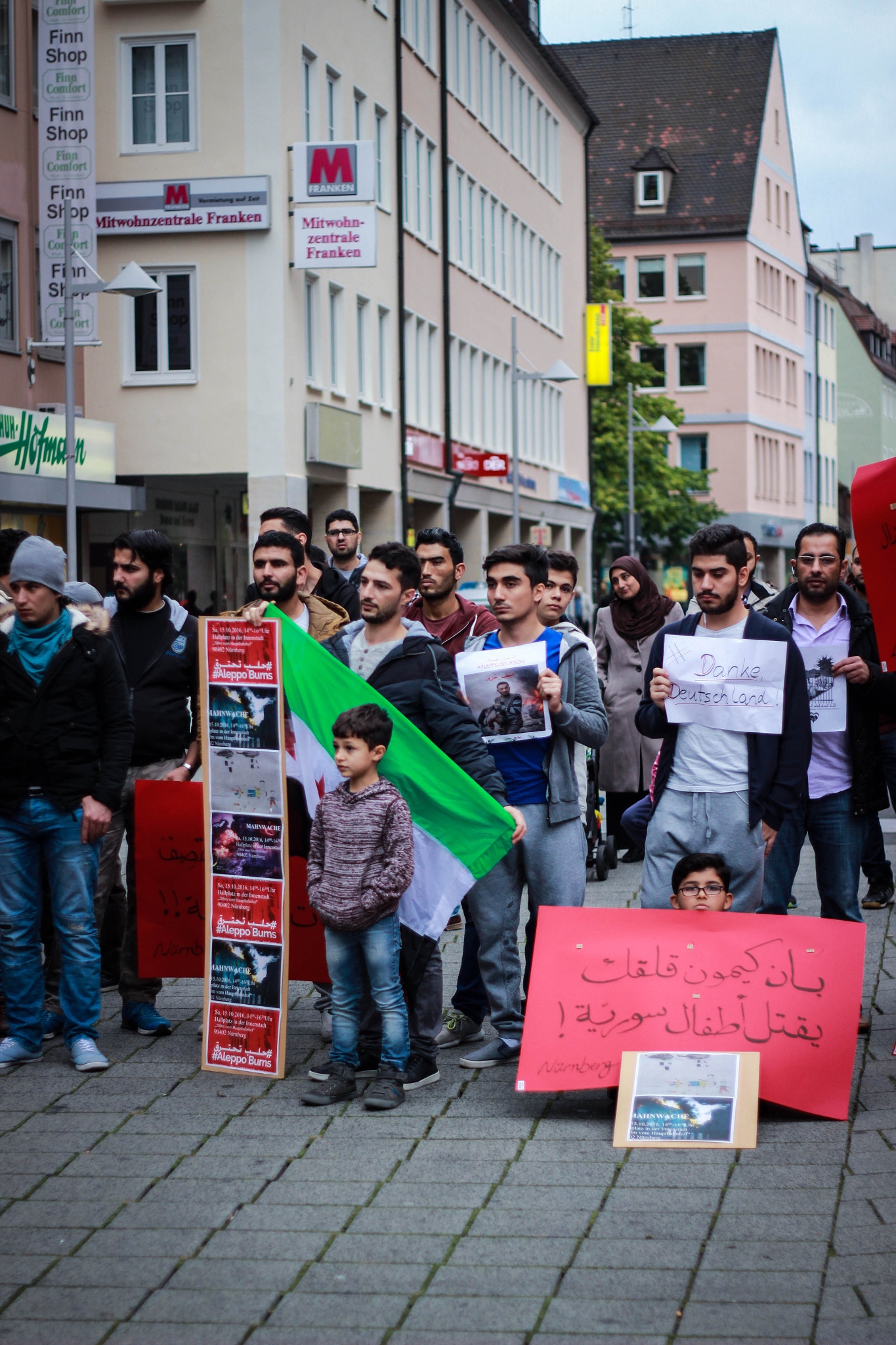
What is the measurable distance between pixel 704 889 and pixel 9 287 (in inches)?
790

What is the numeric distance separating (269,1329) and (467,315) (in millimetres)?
36973

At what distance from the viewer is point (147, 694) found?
746 centimetres

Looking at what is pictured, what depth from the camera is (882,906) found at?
32.9ft

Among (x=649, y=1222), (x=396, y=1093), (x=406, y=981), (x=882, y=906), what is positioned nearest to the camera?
(x=649, y=1222)

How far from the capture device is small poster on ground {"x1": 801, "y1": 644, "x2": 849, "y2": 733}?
7039 millimetres

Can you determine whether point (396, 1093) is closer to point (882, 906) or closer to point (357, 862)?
point (357, 862)

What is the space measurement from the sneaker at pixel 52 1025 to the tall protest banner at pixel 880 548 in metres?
3.61

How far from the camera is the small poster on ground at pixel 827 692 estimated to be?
704 cm

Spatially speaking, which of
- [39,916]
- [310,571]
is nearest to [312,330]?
[310,571]

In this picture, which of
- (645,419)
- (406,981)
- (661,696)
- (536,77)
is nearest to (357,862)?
(406,981)

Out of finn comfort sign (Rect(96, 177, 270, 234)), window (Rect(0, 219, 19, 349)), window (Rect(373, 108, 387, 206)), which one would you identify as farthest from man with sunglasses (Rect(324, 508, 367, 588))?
window (Rect(373, 108, 387, 206))

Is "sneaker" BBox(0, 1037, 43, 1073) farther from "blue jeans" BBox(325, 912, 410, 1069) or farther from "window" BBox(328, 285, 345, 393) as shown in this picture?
"window" BBox(328, 285, 345, 393)

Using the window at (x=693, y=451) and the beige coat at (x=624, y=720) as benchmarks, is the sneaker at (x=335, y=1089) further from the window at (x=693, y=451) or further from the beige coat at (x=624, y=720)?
the window at (x=693, y=451)

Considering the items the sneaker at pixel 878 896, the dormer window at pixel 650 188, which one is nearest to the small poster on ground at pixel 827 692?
the sneaker at pixel 878 896
